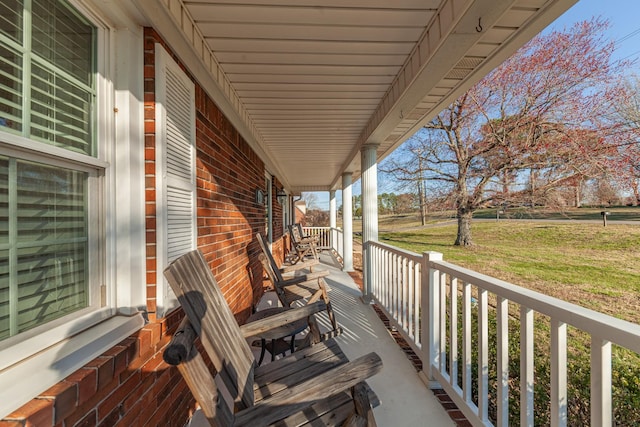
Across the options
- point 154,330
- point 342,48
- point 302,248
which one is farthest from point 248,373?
point 302,248

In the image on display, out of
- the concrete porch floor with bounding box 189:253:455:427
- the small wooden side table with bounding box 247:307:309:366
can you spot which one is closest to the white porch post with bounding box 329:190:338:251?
the concrete porch floor with bounding box 189:253:455:427

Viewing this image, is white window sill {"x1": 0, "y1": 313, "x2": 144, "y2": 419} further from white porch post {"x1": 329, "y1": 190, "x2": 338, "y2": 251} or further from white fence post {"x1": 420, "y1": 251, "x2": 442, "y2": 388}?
white porch post {"x1": 329, "y1": 190, "x2": 338, "y2": 251}

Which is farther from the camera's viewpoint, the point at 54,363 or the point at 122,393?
the point at 122,393

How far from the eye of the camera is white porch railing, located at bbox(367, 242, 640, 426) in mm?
922

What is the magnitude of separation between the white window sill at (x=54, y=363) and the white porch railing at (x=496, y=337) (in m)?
1.73

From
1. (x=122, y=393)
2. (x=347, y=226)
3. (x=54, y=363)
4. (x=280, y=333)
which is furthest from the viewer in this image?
(x=347, y=226)

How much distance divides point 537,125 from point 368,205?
807cm

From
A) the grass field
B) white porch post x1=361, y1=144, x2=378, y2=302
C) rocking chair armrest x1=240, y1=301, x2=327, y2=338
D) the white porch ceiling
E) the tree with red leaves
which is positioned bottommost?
the grass field

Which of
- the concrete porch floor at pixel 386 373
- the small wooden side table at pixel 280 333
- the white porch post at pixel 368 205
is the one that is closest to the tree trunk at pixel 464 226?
the white porch post at pixel 368 205

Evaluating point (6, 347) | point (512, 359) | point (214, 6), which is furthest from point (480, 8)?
point (512, 359)

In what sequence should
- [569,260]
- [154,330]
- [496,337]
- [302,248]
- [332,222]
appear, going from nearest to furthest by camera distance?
1. [154,330]
2. [496,337]
3. [302,248]
4. [569,260]
5. [332,222]

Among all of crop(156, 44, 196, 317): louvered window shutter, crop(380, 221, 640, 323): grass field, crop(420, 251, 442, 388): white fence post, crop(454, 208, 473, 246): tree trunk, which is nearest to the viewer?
crop(156, 44, 196, 317): louvered window shutter

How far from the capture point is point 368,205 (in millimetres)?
4453

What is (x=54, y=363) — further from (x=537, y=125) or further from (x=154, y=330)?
(x=537, y=125)
